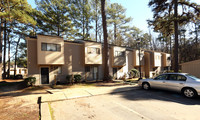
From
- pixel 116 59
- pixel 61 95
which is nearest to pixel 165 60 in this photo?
pixel 116 59

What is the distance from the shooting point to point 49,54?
12461 mm

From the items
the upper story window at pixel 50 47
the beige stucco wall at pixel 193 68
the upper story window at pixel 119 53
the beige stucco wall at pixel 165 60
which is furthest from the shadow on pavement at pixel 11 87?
the beige stucco wall at pixel 165 60

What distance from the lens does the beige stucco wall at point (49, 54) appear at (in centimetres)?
1194

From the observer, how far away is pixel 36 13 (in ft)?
60.4

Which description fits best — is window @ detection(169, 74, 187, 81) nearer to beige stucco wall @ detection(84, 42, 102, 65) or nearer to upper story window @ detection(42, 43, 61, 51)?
beige stucco wall @ detection(84, 42, 102, 65)

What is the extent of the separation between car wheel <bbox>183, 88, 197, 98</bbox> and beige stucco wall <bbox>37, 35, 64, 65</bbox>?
12.2m

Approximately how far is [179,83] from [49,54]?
12.7 meters

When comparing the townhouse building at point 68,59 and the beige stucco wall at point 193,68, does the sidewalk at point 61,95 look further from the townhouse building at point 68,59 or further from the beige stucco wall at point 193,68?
the beige stucco wall at point 193,68

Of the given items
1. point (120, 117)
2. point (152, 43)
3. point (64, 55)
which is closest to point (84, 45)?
point (64, 55)

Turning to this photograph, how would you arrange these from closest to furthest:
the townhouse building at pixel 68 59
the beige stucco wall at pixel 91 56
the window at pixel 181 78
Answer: the window at pixel 181 78
the townhouse building at pixel 68 59
the beige stucco wall at pixel 91 56

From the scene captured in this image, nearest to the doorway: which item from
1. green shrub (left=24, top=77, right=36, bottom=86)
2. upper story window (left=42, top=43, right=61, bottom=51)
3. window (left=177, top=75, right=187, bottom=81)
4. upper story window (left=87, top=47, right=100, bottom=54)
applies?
upper story window (left=87, top=47, right=100, bottom=54)

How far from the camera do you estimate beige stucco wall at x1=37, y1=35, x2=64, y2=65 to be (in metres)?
11.9

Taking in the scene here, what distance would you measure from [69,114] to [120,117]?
2.08 m

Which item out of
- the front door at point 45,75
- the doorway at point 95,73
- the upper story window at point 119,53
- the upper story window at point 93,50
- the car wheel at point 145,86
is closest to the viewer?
the car wheel at point 145,86
